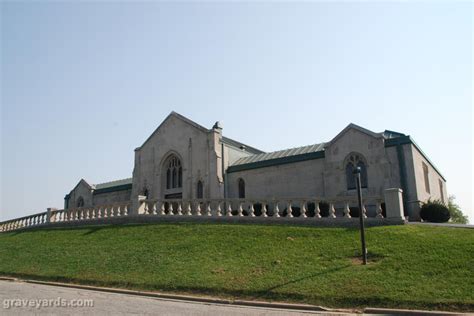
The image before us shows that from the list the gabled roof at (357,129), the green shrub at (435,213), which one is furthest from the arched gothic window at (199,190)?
the green shrub at (435,213)

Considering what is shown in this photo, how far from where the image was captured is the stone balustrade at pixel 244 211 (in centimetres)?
1785

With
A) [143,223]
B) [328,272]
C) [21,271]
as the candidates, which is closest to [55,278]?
[21,271]

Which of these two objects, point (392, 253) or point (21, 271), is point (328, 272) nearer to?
point (392, 253)

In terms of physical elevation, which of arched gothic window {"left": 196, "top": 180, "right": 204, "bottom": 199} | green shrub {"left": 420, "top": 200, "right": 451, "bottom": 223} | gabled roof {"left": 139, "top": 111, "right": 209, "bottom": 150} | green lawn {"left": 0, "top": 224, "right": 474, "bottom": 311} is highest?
gabled roof {"left": 139, "top": 111, "right": 209, "bottom": 150}

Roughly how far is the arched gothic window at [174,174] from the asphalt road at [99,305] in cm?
1853

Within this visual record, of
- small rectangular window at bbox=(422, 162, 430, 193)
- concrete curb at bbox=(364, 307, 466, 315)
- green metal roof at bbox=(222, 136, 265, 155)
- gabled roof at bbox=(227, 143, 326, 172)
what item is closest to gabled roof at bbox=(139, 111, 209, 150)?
green metal roof at bbox=(222, 136, 265, 155)

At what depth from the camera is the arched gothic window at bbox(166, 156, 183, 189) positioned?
Answer: 3167cm

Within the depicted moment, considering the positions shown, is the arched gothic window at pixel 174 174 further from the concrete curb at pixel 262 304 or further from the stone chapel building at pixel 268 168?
the concrete curb at pixel 262 304

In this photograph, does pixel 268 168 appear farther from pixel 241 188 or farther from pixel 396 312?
pixel 396 312

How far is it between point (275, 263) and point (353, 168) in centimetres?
1191

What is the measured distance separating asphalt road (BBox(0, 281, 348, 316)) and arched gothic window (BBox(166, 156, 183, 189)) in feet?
60.8

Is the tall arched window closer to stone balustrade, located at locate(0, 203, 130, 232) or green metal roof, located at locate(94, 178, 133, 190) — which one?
stone balustrade, located at locate(0, 203, 130, 232)

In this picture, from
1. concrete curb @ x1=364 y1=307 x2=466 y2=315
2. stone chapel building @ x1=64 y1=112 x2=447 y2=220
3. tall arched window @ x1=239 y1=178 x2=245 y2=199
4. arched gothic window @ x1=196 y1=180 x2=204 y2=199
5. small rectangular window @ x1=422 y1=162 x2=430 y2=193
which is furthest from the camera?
arched gothic window @ x1=196 y1=180 x2=204 y2=199

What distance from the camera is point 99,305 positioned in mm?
10844
